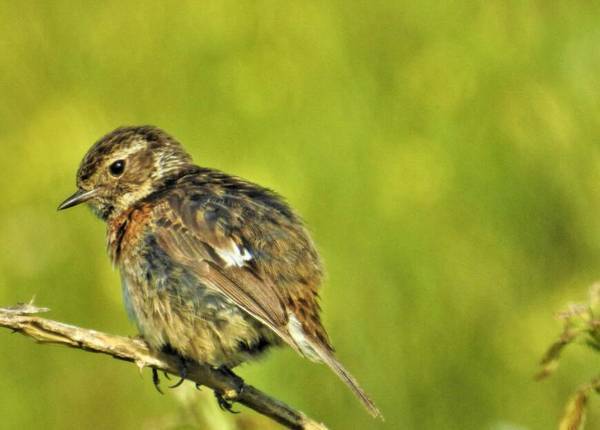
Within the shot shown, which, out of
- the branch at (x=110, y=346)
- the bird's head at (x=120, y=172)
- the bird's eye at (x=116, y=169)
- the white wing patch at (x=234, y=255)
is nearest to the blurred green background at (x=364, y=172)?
the bird's head at (x=120, y=172)

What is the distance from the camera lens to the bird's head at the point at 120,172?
5.66m

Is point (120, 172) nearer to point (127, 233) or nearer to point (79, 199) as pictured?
point (79, 199)

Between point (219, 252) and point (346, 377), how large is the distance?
0.83 metres

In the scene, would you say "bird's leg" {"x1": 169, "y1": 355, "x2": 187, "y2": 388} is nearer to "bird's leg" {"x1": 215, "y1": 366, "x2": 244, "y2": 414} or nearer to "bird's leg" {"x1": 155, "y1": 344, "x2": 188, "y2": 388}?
"bird's leg" {"x1": 155, "y1": 344, "x2": 188, "y2": 388}

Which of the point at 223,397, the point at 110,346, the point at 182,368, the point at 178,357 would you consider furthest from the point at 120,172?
the point at 110,346

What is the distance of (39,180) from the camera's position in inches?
308

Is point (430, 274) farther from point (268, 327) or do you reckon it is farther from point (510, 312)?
point (268, 327)

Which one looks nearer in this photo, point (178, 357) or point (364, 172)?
point (178, 357)

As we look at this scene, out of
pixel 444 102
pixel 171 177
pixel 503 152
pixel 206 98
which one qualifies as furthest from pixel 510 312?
pixel 206 98

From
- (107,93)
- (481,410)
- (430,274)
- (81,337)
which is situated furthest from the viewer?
(107,93)

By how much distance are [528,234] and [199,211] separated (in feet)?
7.21

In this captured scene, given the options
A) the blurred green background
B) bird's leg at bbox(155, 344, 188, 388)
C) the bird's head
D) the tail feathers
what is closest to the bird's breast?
the bird's head

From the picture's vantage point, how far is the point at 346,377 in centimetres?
435

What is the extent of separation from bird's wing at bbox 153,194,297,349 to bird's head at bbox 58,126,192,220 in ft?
1.72
